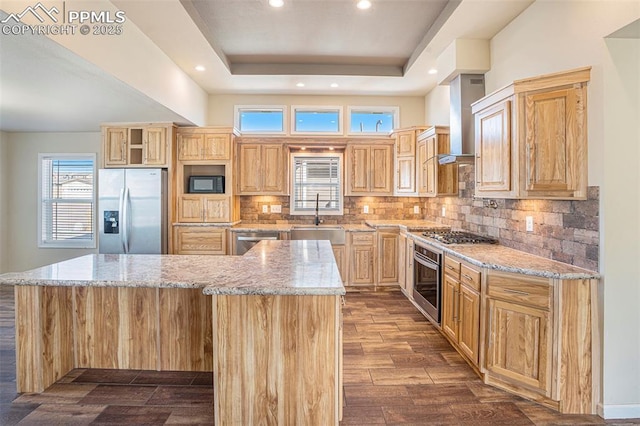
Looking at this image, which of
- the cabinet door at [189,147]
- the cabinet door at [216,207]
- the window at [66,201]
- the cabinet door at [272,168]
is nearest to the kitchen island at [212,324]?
the cabinet door at [216,207]

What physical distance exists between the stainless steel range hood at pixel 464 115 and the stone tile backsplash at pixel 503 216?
18.4 inches

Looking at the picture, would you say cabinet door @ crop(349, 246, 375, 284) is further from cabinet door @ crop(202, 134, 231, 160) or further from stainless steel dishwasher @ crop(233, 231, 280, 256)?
→ cabinet door @ crop(202, 134, 231, 160)

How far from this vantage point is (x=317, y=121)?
5.70m

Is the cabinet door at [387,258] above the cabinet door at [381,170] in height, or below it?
below

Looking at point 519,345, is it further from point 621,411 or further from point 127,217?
point 127,217

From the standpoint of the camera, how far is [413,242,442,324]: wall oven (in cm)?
349

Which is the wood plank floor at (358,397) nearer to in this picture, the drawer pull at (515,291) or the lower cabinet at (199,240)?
the drawer pull at (515,291)

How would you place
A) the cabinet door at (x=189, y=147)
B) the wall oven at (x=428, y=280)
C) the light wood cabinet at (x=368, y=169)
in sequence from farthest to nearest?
1. the light wood cabinet at (x=368, y=169)
2. the cabinet door at (x=189, y=147)
3. the wall oven at (x=428, y=280)

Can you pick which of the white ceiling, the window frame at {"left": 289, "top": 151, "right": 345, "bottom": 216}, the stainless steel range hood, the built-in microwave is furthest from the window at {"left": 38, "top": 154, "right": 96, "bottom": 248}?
the stainless steel range hood

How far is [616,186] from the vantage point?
222cm

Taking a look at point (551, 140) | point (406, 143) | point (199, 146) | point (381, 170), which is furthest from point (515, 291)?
point (199, 146)

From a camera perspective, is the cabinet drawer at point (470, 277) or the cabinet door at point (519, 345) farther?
the cabinet drawer at point (470, 277)

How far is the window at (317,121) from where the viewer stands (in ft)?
18.5

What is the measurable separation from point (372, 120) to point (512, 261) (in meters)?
3.73
